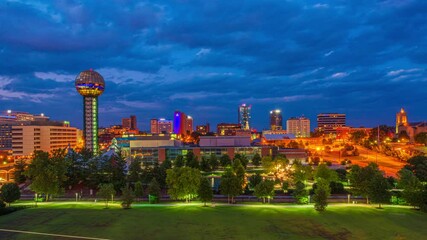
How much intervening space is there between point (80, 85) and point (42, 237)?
4532 inches

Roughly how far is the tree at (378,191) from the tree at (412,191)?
3189 mm

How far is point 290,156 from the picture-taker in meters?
118

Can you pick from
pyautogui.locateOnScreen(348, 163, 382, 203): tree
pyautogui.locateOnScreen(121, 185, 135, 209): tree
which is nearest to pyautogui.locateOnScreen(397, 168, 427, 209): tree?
pyautogui.locateOnScreen(348, 163, 382, 203): tree

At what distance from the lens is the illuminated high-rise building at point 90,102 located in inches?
5620

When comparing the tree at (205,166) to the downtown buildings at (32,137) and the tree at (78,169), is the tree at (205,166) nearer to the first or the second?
the tree at (78,169)

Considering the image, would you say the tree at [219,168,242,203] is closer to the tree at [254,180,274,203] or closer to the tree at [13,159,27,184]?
the tree at [254,180,274,203]

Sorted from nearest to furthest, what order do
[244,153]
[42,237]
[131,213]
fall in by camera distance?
[42,237]
[131,213]
[244,153]

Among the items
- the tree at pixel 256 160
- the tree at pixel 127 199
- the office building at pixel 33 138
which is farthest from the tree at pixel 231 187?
the office building at pixel 33 138

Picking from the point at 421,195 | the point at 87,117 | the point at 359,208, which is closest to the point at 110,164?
the point at 359,208

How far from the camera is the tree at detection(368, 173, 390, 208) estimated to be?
5231 cm

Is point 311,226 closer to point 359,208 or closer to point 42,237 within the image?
point 359,208

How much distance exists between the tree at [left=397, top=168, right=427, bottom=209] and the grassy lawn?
2.05m

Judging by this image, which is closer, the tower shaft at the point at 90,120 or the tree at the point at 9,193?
the tree at the point at 9,193

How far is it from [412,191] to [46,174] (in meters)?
63.4
